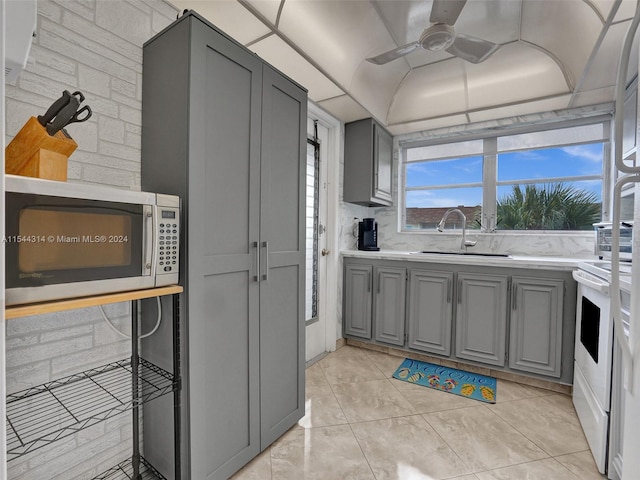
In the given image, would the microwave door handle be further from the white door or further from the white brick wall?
the white door

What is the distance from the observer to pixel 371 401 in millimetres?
2234

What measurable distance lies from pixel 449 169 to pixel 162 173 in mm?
3024

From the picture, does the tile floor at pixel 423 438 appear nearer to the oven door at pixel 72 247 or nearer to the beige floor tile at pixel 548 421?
the beige floor tile at pixel 548 421

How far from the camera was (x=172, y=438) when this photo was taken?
4.50ft

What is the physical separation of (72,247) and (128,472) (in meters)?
1.19

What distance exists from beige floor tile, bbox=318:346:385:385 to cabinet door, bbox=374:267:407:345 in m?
0.28

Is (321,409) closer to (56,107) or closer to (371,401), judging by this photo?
(371,401)

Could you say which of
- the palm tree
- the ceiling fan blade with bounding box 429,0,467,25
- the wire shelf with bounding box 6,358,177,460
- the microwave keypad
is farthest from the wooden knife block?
the palm tree

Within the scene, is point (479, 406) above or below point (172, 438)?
below

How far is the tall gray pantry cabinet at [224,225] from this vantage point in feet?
4.27

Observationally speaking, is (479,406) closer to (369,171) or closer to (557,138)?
(369,171)

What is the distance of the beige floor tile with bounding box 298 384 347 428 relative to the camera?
1.98m

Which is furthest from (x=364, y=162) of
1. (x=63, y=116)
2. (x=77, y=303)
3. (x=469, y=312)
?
(x=77, y=303)

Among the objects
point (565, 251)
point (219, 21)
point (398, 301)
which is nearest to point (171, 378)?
point (219, 21)
